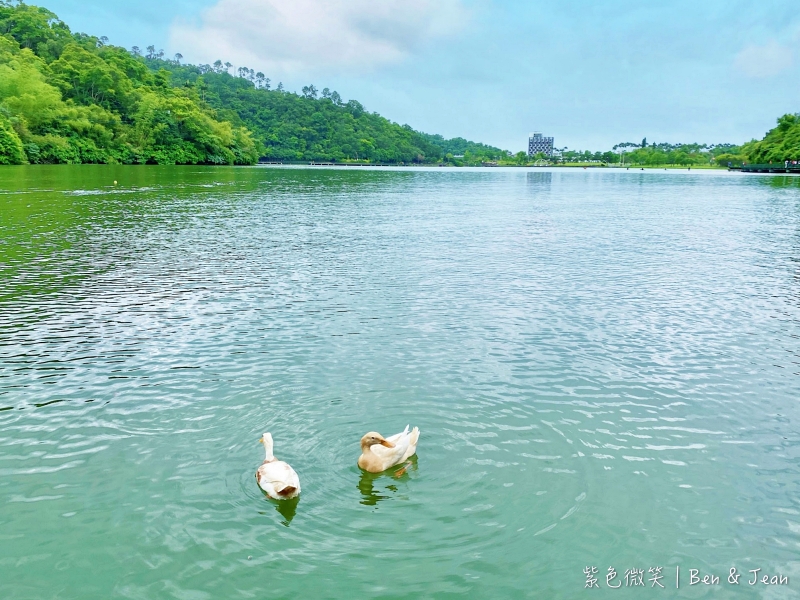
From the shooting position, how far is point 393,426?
12.8 meters

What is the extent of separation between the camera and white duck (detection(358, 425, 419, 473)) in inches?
420

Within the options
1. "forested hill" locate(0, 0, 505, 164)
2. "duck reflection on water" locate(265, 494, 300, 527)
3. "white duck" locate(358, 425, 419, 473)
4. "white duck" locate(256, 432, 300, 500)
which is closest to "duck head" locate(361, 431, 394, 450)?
"white duck" locate(358, 425, 419, 473)

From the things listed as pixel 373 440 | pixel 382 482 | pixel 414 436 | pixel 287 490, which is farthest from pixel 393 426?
pixel 287 490

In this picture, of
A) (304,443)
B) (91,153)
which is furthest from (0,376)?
(91,153)

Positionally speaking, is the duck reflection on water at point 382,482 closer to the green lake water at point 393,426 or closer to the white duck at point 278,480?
the green lake water at point 393,426

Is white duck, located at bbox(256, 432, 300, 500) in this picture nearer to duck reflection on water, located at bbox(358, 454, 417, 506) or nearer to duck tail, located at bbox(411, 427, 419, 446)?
duck reflection on water, located at bbox(358, 454, 417, 506)

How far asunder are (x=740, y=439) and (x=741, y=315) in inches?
415

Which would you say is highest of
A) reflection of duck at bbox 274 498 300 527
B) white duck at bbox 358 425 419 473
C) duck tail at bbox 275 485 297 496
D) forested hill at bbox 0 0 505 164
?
forested hill at bbox 0 0 505 164

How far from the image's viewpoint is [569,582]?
8508 mm

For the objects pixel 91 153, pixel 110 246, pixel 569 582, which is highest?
pixel 91 153

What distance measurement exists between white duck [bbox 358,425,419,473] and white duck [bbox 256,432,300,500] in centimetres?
127

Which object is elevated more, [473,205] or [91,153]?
[91,153]

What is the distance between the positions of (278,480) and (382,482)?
184 centimetres

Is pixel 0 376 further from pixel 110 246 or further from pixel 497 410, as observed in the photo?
pixel 110 246
